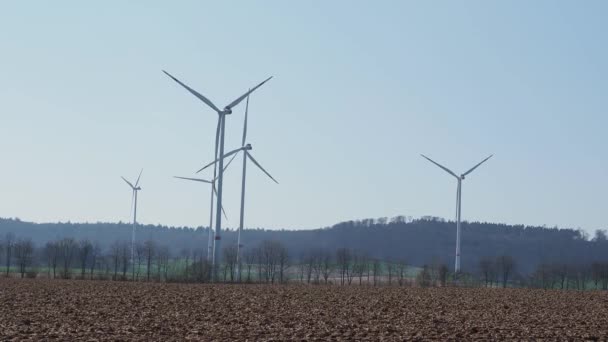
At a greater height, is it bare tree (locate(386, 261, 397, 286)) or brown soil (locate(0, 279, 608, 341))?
brown soil (locate(0, 279, 608, 341))

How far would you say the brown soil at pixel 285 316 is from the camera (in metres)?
30.1

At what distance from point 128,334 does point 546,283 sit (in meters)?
109

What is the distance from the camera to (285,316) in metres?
37.2

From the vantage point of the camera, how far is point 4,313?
36688 millimetres

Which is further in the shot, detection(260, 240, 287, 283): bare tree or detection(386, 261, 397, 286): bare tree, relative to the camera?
detection(260, 240, 287, 283): bare tree

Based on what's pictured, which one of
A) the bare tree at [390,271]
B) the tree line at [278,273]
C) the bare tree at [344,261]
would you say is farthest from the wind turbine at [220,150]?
the bare tree at [344,261]

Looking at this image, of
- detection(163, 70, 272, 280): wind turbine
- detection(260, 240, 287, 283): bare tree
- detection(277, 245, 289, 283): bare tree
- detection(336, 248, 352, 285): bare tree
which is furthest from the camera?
detection(336, 248, 352, 285): bare tree

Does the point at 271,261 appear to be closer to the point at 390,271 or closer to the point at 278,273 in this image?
the point at 278,273

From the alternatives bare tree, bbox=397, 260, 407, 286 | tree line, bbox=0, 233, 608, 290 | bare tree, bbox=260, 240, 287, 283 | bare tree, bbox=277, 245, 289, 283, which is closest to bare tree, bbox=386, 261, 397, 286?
tree line, bbox=0, 233, 608, 290

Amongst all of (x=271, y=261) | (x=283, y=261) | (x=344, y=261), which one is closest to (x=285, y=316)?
(x=271, y=261)

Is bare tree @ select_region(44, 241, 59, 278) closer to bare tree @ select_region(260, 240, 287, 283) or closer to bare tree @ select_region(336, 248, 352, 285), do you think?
bare tree @ select_region(260, 240, 287, 283)

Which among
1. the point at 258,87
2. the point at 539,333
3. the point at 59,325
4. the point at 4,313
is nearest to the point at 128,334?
the point at 59,325

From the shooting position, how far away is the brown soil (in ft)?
98.8

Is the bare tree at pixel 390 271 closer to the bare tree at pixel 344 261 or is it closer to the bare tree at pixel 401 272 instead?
the bare tree at pixel 401 272
